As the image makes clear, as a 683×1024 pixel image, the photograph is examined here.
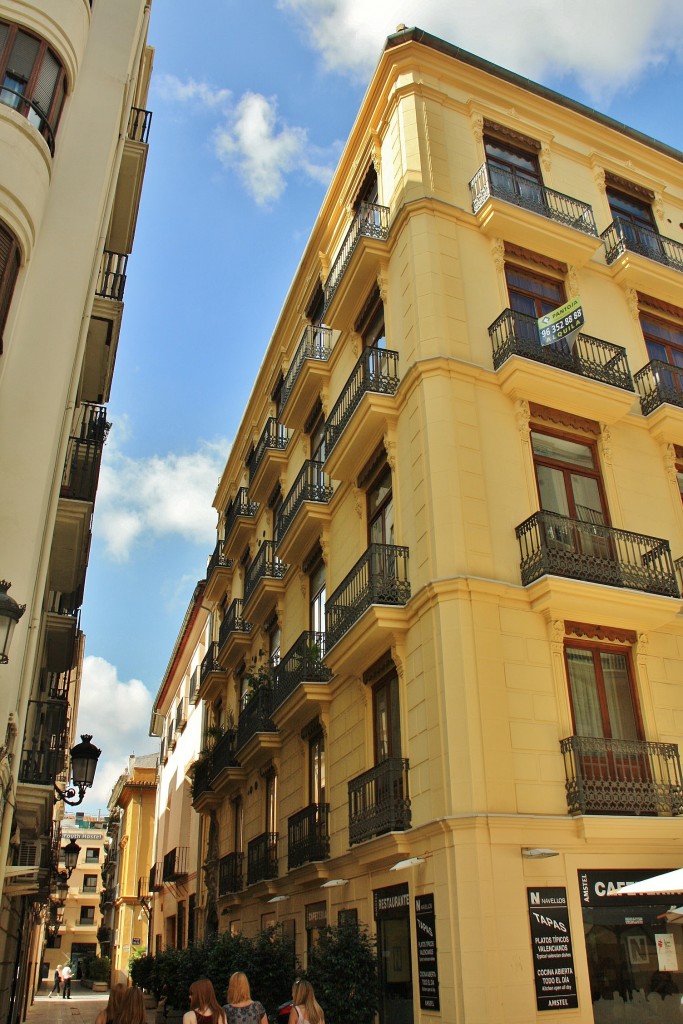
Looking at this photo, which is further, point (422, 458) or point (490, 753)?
point (422, 458)

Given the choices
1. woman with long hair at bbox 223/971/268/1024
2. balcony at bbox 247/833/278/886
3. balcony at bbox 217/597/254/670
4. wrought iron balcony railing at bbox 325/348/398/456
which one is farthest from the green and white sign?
balcony at bbox 217/597/254/670

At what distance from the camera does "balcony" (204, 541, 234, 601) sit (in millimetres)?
29078

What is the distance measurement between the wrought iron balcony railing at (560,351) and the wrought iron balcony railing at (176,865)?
969 inches

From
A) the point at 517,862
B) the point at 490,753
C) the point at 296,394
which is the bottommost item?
the point at 517,862

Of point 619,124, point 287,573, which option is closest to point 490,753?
point 287,573

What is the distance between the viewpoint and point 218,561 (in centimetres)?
3011

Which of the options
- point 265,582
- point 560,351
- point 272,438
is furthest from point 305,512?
point 560,351

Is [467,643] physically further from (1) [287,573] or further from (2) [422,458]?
(1) [287,573]

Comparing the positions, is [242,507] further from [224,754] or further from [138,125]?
[138,125]

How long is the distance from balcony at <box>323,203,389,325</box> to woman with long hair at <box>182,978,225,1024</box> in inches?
506

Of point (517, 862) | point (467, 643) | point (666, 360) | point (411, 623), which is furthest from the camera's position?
point (666, 360)

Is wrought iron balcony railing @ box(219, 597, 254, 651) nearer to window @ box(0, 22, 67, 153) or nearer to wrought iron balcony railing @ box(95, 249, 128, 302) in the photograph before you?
wrought iron balcony railing @ box(95, 249, 128, 302)

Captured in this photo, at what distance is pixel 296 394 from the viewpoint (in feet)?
65.9

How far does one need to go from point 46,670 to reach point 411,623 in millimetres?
10198
